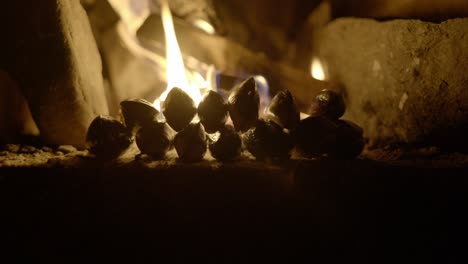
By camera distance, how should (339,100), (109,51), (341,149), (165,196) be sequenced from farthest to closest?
(109,51)
(339,100)
(341,149)
(165,196)

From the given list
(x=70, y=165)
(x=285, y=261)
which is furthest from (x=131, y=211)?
(x=285, y=261)

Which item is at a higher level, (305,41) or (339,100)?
(305,41)

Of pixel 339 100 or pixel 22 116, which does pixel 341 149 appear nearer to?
pixel 339 100

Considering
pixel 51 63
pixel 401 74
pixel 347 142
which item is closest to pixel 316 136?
pixel 347 142

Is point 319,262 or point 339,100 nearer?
point 319,262

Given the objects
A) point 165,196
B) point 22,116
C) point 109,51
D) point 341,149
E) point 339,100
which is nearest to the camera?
point 165,196

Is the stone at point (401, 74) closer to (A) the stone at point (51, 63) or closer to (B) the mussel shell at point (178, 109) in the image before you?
(B) the mussel shell at point (178, 109)

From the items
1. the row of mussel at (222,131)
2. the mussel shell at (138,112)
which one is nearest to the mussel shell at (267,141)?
the row of mussel at (222,131)

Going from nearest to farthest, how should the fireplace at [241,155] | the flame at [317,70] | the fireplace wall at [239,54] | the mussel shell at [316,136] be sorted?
the fireplace at [241,155] → the mussel shell at [316,136] → the fireplace wall at [239,54] → the flame at [317,70]
